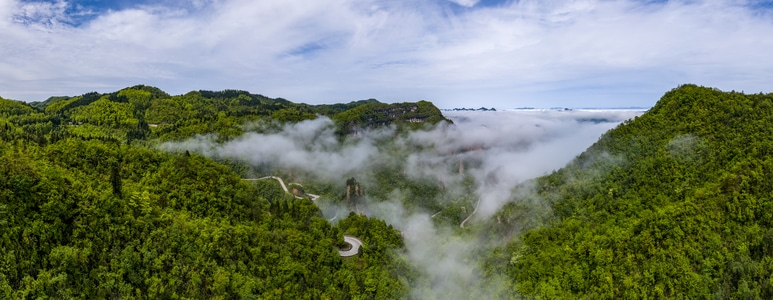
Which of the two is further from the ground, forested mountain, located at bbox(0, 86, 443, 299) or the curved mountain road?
forested mountain, located at bbox(0, 86, 443, 299)

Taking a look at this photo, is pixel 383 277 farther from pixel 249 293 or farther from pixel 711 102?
pixel 711 102

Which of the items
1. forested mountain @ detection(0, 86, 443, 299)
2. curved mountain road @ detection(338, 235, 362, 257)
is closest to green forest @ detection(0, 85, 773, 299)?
forested mountain @ detection(0, 86, 443, 299)

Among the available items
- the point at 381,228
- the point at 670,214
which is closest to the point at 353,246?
the point at 381,228

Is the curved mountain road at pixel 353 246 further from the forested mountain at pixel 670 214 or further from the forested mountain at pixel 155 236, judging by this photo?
the forested mountain at pixel 670 214

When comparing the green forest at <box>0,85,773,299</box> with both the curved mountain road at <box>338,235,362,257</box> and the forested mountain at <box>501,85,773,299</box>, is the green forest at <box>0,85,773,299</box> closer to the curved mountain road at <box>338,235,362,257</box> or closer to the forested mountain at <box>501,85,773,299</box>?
the forested mountain at <box>501,85,773,299</box>

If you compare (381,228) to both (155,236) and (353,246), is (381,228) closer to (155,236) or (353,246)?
(353,246)

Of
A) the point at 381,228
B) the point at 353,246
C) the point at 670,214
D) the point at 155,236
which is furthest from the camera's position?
the point at 381,228

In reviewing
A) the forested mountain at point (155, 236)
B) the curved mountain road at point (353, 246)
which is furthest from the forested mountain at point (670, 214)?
the forested mountain at point (155, 236)
